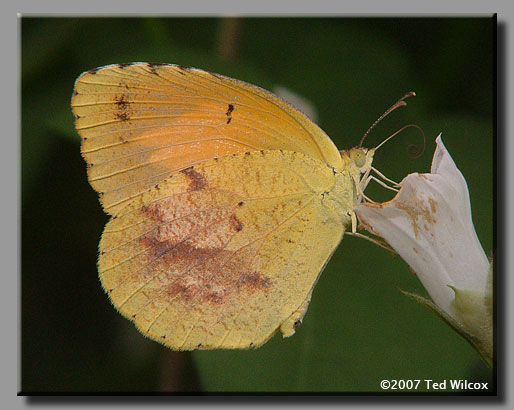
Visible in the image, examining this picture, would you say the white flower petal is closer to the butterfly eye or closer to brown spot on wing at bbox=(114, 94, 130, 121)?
the butterfly eye

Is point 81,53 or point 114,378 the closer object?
point 114,378

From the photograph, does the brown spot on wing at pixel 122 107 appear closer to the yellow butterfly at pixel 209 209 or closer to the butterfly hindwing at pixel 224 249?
the yellow butterfly at pixel 209 209

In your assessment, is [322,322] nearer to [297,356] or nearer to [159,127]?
[297,356]

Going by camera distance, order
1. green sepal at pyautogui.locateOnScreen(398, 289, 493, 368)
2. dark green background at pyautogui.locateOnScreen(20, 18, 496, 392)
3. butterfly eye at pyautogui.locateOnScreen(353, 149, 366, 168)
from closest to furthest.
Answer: green sepal at pyautogui.locateOnScreen(398, 289, 493, 368) < butterfly eye at pyautogui.locateOnScreen(353, 149, 366, 168) < dark green background at pyautogui.locateOnScreen(20, 18, 496, 392)

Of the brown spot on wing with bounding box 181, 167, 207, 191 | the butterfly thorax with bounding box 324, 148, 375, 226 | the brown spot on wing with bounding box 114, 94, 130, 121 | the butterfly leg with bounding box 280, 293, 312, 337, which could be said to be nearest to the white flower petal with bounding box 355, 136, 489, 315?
the butterfly thorax with bounding box 324, 148, 375, 226

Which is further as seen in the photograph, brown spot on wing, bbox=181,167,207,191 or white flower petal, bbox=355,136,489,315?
brown spot on wing, bbox=181,167,207,191

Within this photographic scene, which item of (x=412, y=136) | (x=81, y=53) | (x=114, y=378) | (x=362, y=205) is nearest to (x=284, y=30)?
(x=412, y=136)

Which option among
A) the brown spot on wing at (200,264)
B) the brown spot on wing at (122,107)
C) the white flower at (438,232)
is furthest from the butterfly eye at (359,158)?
the brown spot on wing at (122,107)
